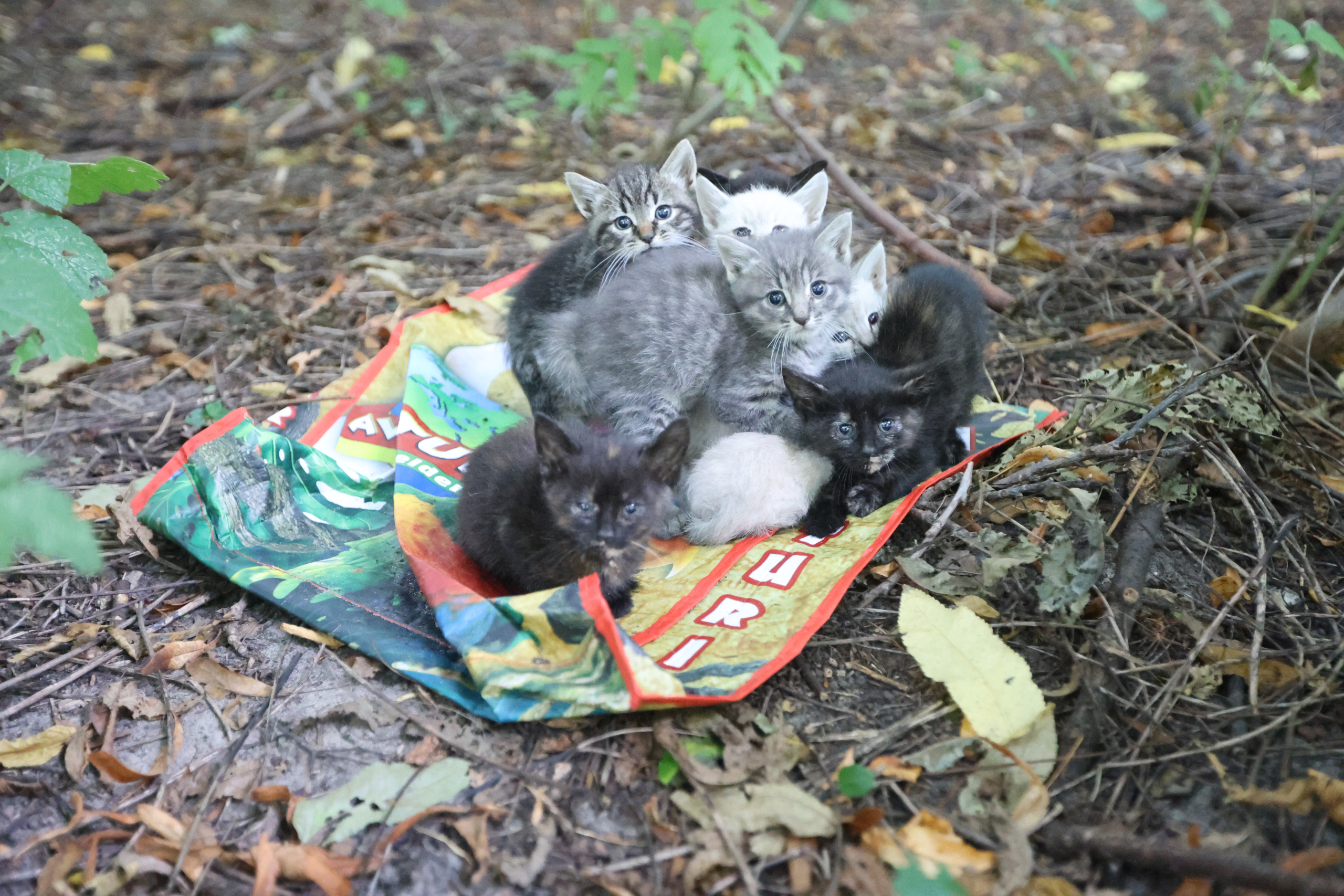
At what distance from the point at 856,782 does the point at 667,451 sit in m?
1.00

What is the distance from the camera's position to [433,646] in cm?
227

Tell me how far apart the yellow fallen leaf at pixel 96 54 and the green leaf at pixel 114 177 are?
211 inches

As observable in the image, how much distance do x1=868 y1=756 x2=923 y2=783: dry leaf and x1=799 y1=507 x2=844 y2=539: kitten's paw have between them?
836 millimetres

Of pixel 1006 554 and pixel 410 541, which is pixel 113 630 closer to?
pixel 410 541

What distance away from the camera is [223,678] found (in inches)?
87.0

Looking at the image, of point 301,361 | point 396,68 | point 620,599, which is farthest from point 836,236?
point 396,68

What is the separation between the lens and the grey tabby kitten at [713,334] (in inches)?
111

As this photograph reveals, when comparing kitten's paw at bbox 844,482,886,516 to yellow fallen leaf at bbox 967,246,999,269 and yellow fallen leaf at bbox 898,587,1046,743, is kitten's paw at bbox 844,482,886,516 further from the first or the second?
yellow fallen leaf at bbox 967,246,999,269

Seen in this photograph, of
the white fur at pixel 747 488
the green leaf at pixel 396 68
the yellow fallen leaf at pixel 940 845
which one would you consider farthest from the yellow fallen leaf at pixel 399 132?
the yellow fallen leaf at pixel 940 845

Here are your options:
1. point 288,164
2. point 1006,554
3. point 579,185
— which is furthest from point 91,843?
point 288,164

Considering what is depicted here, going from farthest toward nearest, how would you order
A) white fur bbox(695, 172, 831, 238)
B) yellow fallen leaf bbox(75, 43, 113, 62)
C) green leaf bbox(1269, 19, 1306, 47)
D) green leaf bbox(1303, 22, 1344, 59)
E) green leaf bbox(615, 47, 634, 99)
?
yellow fallen leaf bbox(75, 43, 113, 62)
green leaf bbox(615, 47, 634, 99)
white fur bbox(695, 172, 831, 238)
green leaf bbox(1269, 19, 1306, 47)
green leaf bbox(1303, 22, 1344, 59)

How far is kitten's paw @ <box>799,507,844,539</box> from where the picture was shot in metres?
2.65

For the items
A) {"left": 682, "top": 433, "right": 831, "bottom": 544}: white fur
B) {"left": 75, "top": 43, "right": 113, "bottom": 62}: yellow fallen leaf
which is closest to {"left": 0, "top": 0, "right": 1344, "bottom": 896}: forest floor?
{"left": 75, "top": 43, "right": 113, "bottom": 62}: yellow fallen leaf

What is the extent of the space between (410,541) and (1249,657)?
223cm
